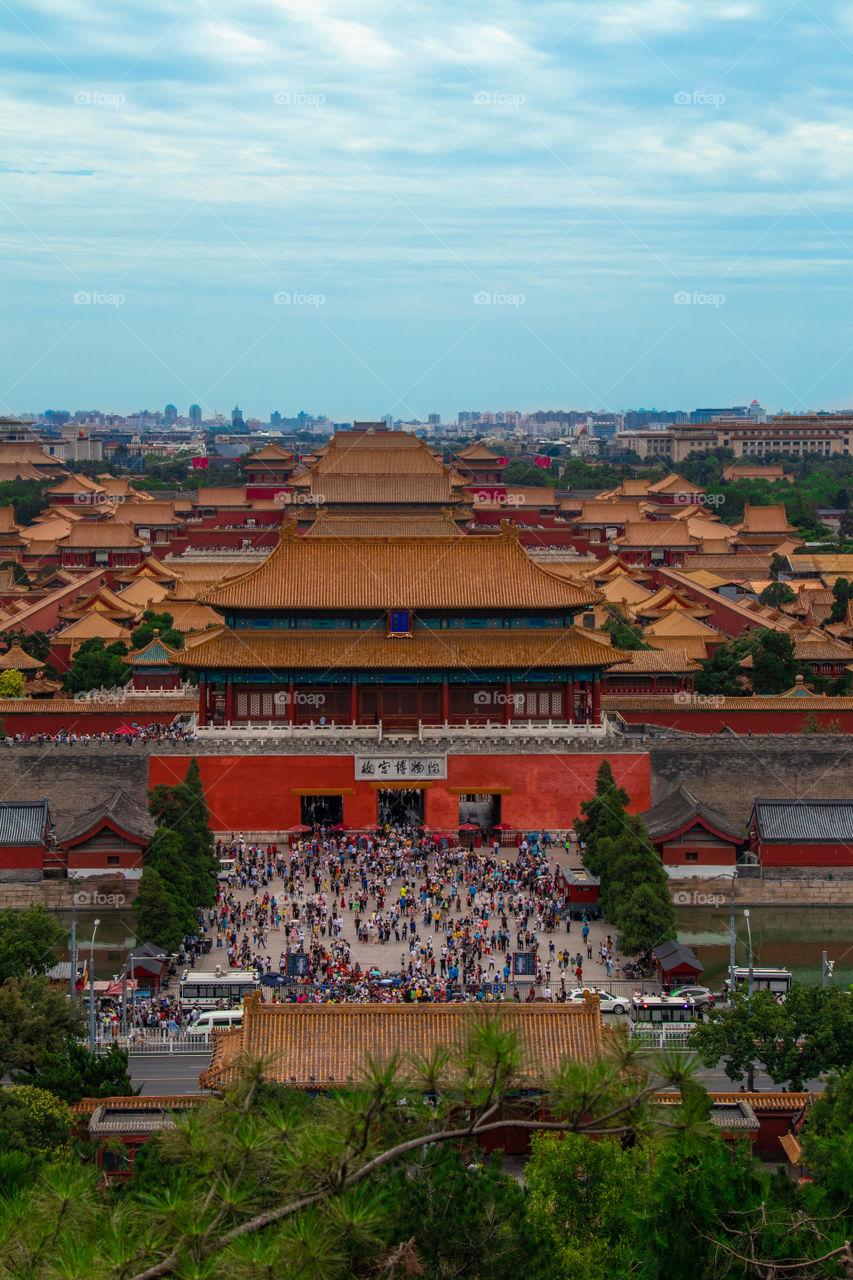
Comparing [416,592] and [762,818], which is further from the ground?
[416,592]

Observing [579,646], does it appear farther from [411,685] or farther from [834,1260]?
[834,1260]

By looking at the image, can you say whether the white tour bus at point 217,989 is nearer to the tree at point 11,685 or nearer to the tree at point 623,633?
the tree at point 11,685

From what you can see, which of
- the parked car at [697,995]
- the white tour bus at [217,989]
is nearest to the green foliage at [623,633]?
the parked car at [697,995]

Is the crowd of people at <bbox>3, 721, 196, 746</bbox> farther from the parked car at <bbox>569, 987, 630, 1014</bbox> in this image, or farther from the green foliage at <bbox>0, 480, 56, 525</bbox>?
the green foliage at <bbox>0, 480, 56, 525</bbox>

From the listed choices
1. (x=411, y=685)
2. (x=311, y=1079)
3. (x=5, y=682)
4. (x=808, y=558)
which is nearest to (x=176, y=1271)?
(x=311, y=1079)

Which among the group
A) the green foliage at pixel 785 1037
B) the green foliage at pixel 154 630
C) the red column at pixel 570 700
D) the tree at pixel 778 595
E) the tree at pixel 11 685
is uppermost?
the tree at pixel 778 595
